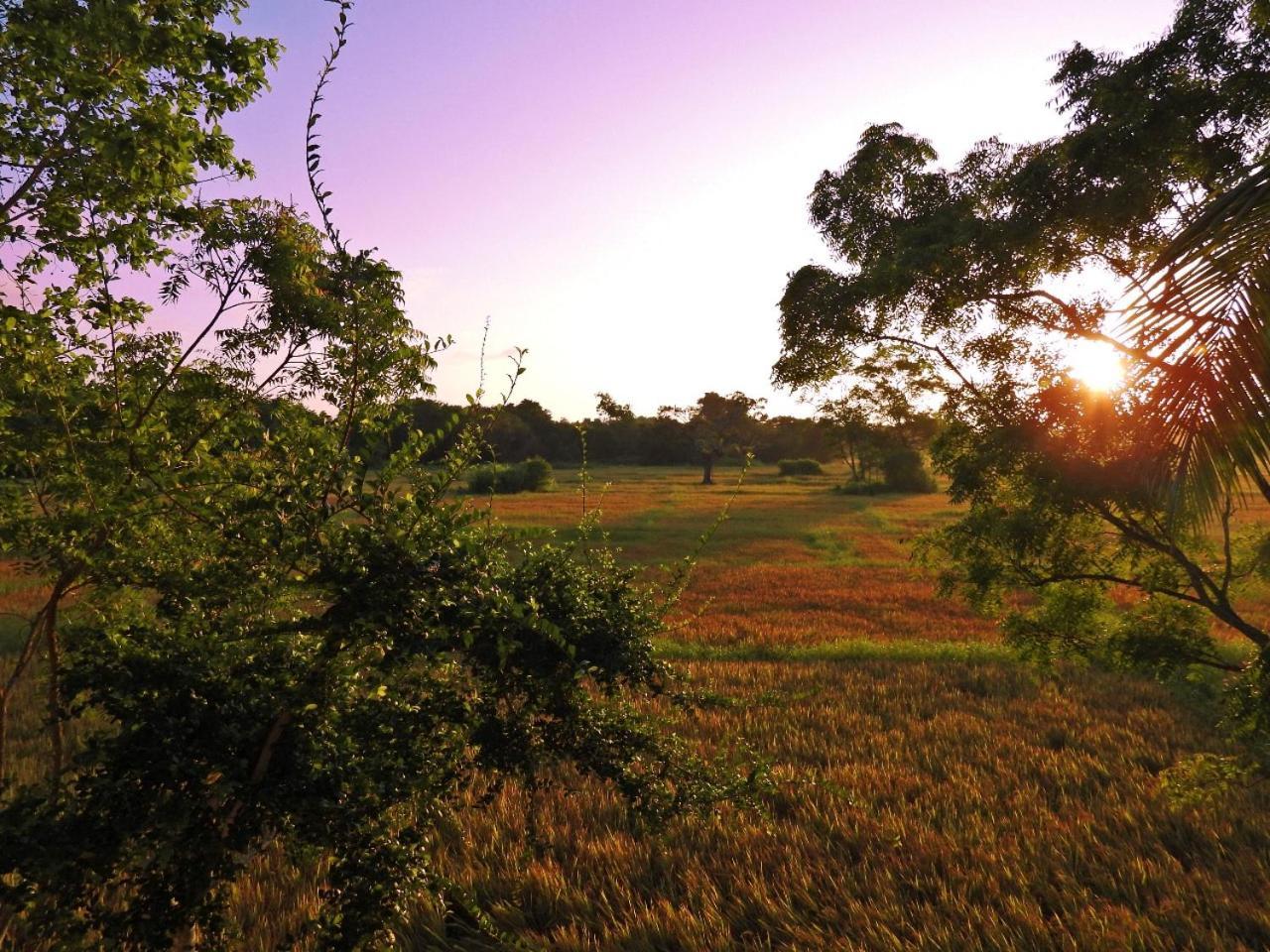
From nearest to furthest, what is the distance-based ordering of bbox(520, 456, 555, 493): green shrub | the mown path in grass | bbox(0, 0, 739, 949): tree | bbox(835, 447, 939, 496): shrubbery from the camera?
bbox(0, 0, 739, 949): tree → the mown path in grass → bbox(520, 456, 555, 493): green shrub → bbox(835, 447, 939, 496): shrubbery

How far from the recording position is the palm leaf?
357 centimetres

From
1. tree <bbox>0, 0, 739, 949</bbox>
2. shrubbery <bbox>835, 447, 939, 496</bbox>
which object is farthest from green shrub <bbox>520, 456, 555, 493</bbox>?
tree <bbox>0, 0, 739, 949</bbox>

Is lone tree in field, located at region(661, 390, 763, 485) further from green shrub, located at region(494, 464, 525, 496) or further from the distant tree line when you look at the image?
green shrub, located at region(494, 464, 525, 496)

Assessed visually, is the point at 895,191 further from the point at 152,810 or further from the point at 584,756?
the point at 152,810

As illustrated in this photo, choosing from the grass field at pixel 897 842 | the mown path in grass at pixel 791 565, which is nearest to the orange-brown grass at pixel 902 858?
the grass field at pixel 897 842

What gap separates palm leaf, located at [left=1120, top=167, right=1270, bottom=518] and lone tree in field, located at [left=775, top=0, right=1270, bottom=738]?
0.02m

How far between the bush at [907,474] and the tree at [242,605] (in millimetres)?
69118

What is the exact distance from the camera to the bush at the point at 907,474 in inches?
2670

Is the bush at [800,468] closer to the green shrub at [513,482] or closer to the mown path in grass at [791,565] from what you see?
the mown path in grass at [791,565]

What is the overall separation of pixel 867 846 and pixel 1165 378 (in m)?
4.71

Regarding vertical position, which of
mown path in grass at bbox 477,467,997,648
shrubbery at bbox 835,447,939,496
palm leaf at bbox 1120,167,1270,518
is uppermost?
palm leaf at bbox 1120,167,1270,518

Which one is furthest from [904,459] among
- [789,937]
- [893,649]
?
[789,937]

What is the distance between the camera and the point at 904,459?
67.8 meters

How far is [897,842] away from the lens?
3865mm
